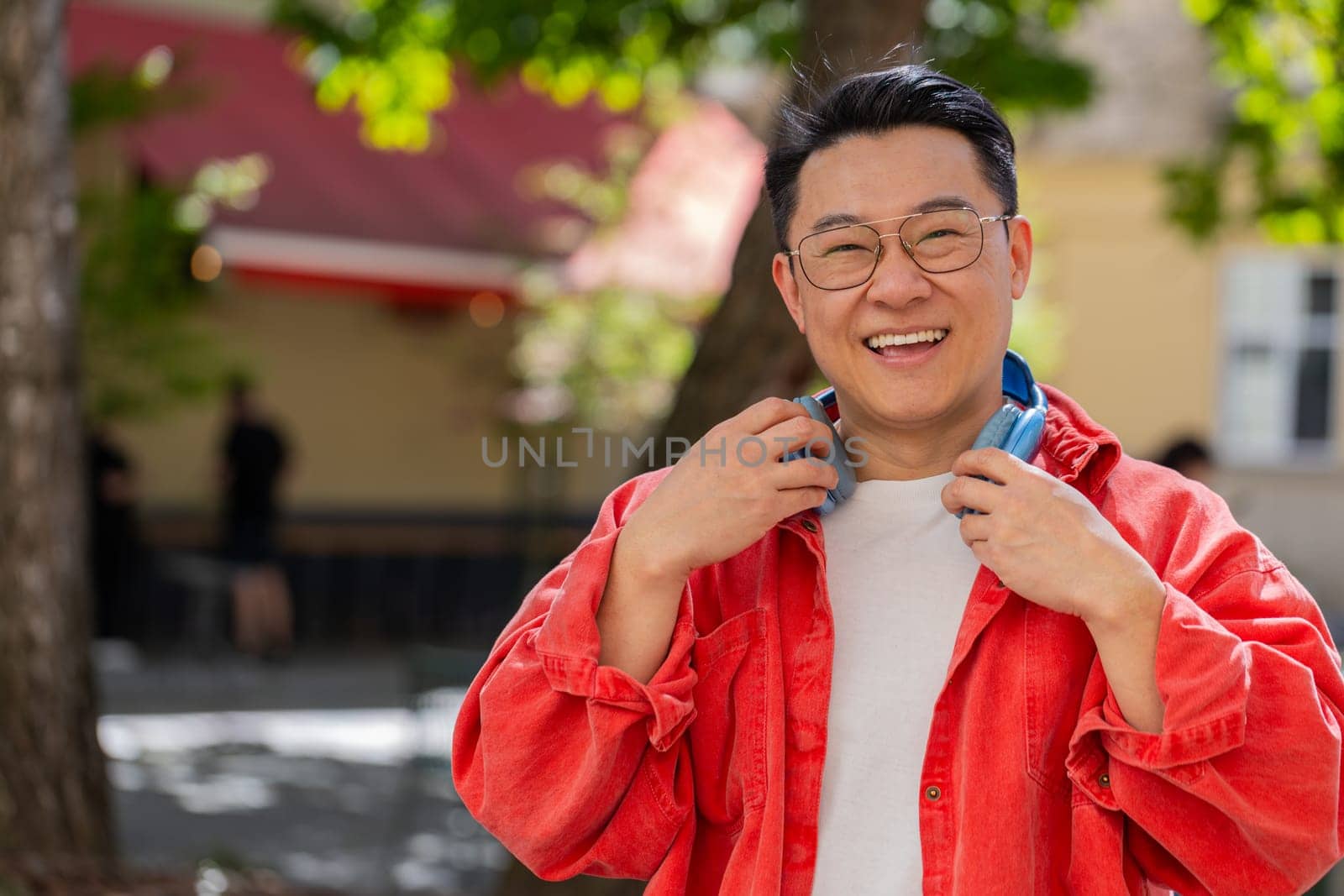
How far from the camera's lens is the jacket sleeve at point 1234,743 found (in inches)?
58.3

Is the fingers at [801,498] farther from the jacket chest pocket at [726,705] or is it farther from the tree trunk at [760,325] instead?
the tree trunk at [760,325]

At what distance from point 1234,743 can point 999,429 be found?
0.47 metres

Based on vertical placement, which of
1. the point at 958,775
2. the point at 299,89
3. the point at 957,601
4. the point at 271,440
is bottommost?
the point at 271,440

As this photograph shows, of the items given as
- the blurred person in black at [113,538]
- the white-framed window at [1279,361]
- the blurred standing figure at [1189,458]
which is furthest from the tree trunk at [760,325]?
the white-framed window at [1279,361]

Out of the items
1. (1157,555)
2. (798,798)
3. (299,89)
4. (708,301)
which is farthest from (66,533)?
(299,89)

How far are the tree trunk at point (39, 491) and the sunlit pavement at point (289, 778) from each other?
37 centimetres

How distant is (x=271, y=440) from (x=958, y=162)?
30.1 feet

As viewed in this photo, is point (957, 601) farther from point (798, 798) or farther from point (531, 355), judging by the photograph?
point (531, 355)

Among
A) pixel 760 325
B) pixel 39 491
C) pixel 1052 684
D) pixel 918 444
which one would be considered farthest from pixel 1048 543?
pixel 39 491

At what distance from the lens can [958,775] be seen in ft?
5.38

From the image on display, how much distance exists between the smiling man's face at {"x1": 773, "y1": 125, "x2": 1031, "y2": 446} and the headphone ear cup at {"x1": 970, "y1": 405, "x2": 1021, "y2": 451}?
4 centimetres

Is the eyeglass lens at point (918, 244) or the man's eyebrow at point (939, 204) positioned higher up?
the man's eyebrow at point (939, 204)

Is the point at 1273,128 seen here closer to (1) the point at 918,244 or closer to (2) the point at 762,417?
(1) the point at 918,244

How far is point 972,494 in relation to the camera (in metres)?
1.60
